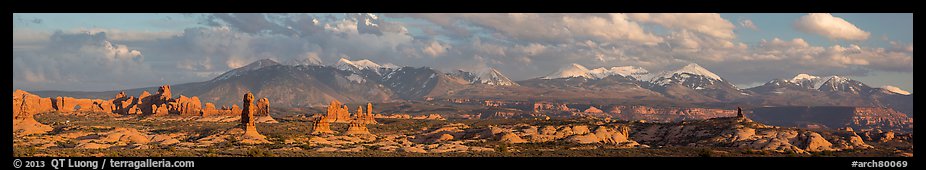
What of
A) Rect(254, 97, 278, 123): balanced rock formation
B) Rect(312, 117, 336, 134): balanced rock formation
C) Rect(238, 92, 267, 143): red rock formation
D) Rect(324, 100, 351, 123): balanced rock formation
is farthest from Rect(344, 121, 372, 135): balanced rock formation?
Rect(254, 97, 278, 123): balanced rock formation

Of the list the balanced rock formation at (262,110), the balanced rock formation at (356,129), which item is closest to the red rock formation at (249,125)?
the balanced rock formation at (356,129)

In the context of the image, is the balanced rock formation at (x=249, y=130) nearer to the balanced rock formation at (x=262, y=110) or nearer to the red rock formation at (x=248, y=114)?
the red rock formation at (x=248, y=114)

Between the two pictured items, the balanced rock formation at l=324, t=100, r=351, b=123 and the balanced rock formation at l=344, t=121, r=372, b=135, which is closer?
the balanced rock formation at l=344, t=121, r=372, b=135

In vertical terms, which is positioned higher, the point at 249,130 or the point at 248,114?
the point at 248,114

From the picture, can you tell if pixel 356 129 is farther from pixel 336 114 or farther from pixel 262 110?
pixel 262 110

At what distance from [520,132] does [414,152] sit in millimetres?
38466

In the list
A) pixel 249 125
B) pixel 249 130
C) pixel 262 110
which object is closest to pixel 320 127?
pixel 249 125

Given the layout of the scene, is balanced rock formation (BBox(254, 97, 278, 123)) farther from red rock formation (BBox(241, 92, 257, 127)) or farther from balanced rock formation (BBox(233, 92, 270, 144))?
red rock formation (BBox(241, 92, 257, 127))
